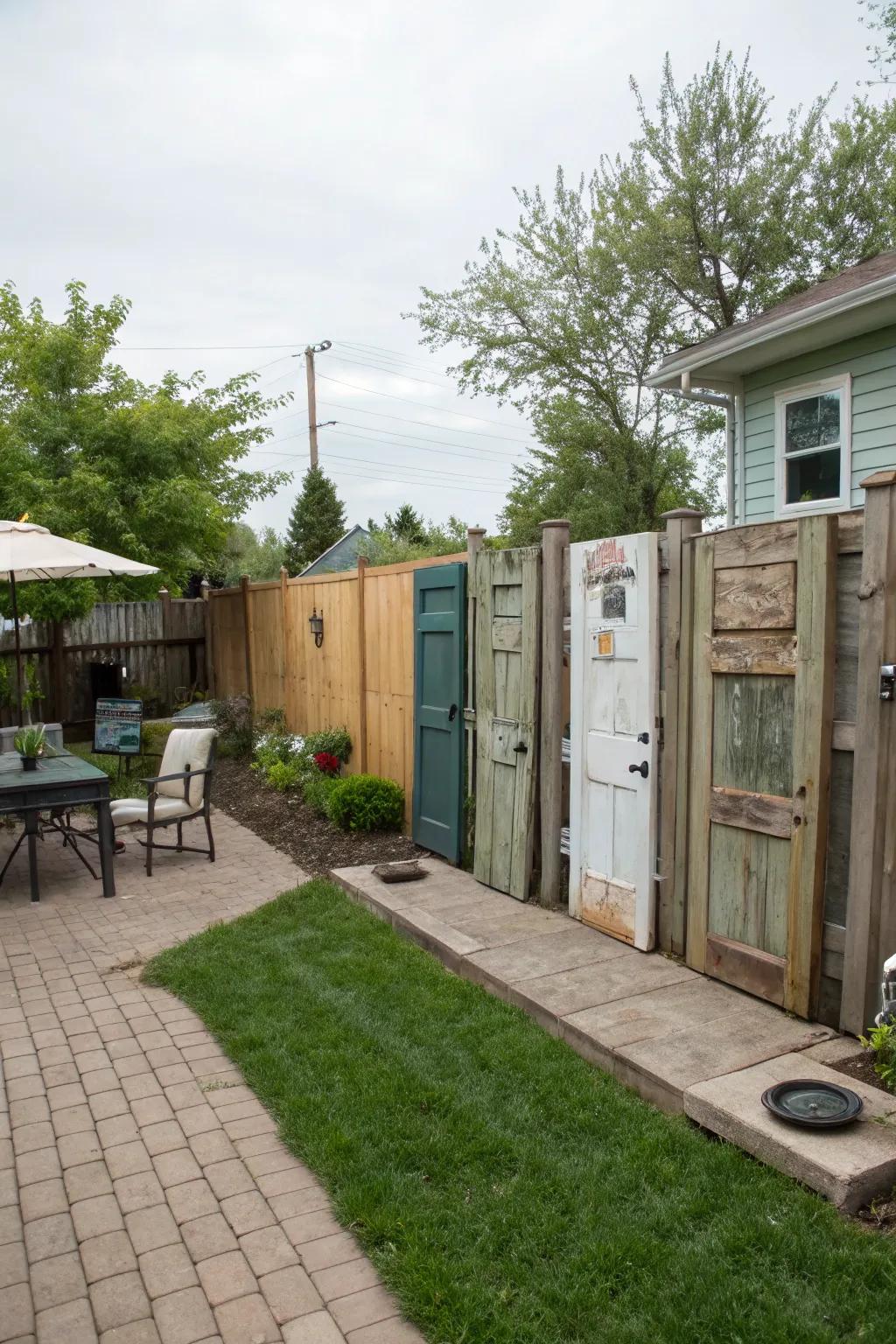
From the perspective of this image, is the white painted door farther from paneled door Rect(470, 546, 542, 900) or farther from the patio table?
the patio table

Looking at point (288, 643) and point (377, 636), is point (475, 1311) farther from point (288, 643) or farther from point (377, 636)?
point (288, 643)

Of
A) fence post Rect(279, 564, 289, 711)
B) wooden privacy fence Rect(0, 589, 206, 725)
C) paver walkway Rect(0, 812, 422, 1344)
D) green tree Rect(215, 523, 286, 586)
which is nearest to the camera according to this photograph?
paver walkway Rect(0, 812, 422, 1344)

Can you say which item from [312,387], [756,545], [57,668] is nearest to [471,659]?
[756,545]

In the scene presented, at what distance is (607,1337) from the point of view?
224 cm

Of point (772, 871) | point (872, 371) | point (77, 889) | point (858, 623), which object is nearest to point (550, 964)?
point (772, 871)

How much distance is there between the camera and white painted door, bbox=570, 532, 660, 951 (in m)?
4.55

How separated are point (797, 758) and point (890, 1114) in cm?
129

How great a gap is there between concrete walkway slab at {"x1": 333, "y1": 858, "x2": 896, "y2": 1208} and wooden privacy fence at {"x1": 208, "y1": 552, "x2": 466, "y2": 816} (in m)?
2.17

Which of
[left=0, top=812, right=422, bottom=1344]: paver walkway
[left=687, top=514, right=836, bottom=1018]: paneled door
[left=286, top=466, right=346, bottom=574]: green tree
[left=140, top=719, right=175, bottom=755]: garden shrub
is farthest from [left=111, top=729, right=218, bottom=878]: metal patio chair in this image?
[left=286, top=466, right=346, bottom=574]: green tree

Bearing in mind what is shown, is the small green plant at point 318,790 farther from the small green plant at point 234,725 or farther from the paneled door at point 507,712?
the small green plant at point 234,725

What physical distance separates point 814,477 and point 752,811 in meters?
5.52

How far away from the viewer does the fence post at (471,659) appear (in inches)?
242

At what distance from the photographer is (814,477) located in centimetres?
848

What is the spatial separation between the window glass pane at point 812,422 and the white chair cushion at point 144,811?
20.3 feet
